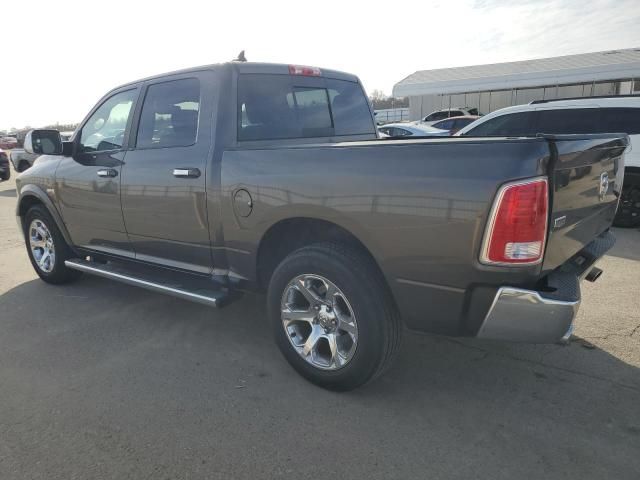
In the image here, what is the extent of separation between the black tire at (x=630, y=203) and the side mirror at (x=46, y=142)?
23.3 feet

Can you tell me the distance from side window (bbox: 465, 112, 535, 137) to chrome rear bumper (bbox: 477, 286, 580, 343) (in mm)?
→ 5470

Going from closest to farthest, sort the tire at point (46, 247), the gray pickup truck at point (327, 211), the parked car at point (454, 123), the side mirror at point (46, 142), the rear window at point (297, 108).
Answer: the gray pickup truck at point (327, 211) → the rear window at point (297, 108) → the side mirror at point (46, 142) → the tire at point (46, 247) → the parked car at point (454, 123)

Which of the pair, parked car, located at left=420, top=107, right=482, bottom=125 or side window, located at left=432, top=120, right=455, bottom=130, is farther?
parked car, located at left=420, top=107, right=482, bottom=125

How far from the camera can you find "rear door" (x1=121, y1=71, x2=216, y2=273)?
3.33 metres

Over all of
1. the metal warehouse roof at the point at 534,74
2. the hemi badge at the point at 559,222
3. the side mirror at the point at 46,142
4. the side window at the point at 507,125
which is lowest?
the hemi badge at the point at 559,222

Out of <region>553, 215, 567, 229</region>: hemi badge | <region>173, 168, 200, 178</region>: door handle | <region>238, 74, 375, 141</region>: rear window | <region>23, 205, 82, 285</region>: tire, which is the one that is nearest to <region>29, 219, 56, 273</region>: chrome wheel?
<region>23, 205, 82, 285</region>: tire

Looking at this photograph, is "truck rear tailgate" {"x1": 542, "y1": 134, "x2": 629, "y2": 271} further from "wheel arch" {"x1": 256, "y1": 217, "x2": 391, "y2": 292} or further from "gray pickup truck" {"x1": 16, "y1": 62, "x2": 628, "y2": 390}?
"wheel arch" {"x1": 256, "y1": 217, "x2": 391, "y2": 292}

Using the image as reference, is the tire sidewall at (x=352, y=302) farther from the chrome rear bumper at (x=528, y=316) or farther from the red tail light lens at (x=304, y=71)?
the red tail light lens at (x=304, y=71)

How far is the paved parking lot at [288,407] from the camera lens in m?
2.34

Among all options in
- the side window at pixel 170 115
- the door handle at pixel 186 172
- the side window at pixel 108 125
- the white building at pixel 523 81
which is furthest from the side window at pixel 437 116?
the door handle at pixel 186 172

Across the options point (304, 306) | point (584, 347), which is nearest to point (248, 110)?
point (304, 306)

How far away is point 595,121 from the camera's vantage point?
6840mm

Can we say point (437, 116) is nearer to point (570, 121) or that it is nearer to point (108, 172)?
point (570, 121)

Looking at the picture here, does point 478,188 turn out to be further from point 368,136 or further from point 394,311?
point 368,136
